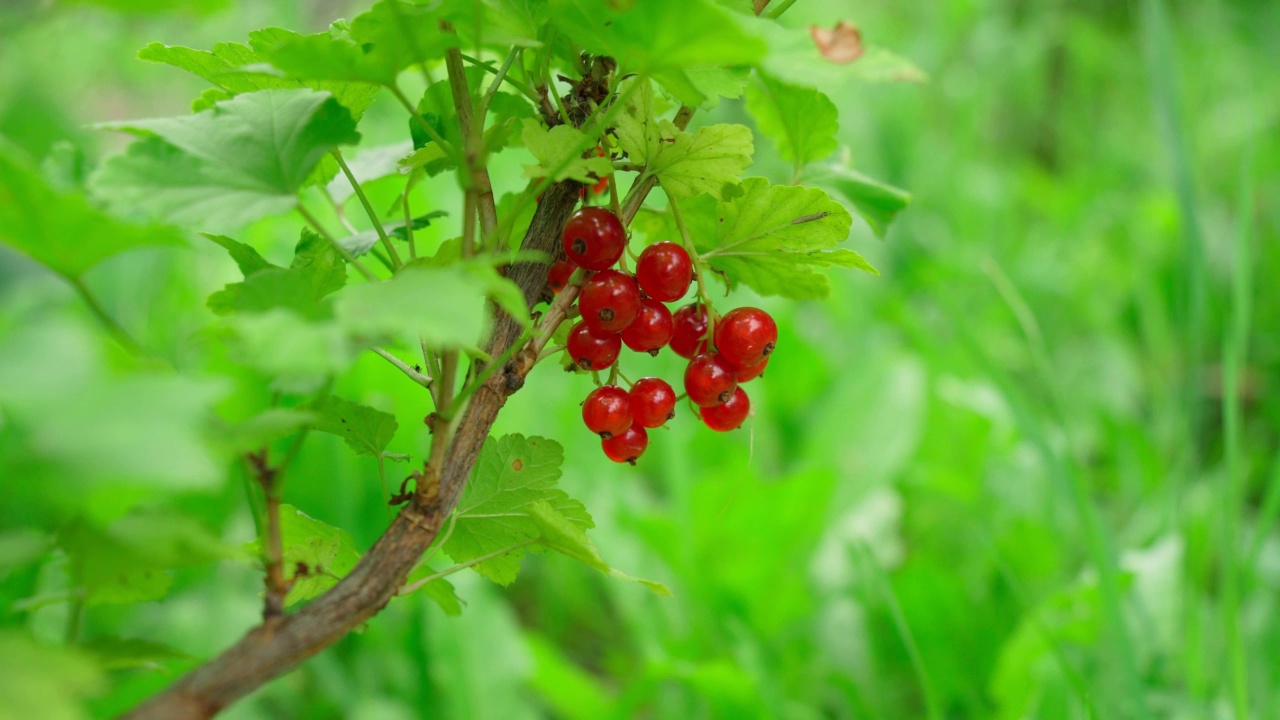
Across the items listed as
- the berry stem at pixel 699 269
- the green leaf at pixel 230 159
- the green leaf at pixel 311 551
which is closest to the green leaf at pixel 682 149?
the berry stem at pixel 699 269

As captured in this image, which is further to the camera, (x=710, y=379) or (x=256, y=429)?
(x=710, y=379)

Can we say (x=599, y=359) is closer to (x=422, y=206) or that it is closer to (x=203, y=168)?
(x=203, y=168)

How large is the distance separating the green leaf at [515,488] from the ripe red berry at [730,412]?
0.11 meters

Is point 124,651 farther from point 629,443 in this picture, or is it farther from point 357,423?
point 629,443

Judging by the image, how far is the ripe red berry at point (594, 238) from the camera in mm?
414

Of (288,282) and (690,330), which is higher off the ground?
(288,282)

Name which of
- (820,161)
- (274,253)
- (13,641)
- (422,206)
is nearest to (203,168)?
(13,641)

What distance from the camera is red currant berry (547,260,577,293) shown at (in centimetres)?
47

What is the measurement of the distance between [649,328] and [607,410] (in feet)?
0.16

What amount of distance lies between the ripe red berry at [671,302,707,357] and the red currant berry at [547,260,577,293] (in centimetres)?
6

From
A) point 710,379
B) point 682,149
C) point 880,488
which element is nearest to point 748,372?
point 710,379

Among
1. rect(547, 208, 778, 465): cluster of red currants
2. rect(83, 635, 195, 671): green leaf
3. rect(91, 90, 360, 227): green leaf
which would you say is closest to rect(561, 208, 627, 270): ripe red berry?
rect(547, 208, 778, 465): cluster of red currants

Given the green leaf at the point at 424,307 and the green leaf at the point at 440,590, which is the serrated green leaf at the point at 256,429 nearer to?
the green leaf at the point at 424,307

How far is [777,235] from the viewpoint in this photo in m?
0.45
